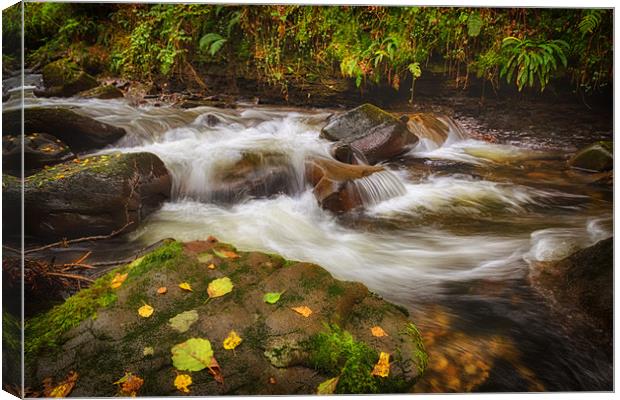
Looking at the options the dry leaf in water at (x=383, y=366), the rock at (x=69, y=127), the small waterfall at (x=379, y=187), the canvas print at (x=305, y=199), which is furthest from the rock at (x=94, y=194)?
the dry leaf in water at (x=383, y=366)

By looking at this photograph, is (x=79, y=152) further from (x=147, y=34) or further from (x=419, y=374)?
(x=419, y=374)

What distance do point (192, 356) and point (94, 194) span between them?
124 centimetres

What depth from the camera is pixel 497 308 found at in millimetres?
3113

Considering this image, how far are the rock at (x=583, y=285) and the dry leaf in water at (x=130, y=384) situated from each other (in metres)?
2.59

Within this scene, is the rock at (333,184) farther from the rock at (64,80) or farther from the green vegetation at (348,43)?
the rock at (64,80)

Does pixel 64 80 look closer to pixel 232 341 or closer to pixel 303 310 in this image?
pixel 232 341

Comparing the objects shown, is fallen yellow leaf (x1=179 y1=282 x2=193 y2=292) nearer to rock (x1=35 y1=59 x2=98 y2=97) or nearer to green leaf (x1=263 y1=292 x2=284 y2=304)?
green leaf (x1=263 y1=292 x2=284 y2=304)

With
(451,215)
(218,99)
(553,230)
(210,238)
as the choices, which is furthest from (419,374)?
(218,99)

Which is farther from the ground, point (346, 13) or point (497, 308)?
point (346, 13)

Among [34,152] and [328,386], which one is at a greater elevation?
[34,152]

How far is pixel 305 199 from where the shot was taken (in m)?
3.29

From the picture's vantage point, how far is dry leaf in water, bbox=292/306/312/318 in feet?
9.68

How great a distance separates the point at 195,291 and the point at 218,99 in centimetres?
132

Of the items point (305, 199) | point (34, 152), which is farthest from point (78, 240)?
point (305, 199)
